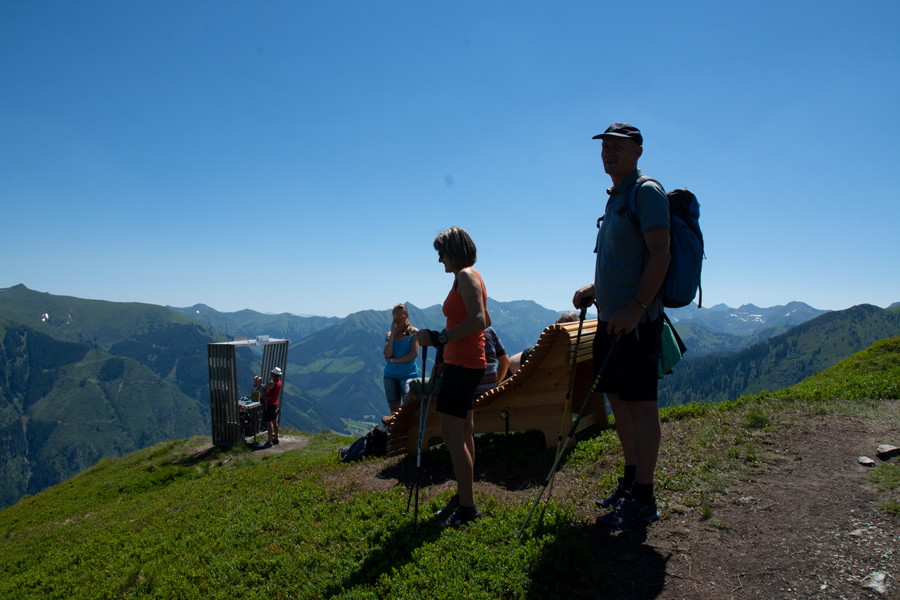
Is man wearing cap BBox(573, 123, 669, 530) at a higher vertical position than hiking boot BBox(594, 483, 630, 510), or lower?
higher

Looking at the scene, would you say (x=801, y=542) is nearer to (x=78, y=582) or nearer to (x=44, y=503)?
(x=78, y=582)

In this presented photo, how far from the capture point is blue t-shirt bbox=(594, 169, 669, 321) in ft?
11.2

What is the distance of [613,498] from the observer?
4.18 meters

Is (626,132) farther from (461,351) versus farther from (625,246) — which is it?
(461,351)

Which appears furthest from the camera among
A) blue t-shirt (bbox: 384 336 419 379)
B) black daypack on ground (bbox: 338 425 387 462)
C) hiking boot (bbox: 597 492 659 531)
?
blue t-shirt (bbox: 384 336 419 379)

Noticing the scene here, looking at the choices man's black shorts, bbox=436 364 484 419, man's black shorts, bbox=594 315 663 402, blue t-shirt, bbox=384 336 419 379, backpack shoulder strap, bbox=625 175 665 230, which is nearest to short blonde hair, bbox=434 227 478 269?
man's black shorts, bbox=436 364 484 419

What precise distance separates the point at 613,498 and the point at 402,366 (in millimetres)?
→ 5525

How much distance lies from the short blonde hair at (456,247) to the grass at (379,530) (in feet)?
7.18

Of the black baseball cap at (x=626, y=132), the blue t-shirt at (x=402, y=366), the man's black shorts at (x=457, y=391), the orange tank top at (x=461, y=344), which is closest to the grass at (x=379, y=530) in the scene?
the man's black shorts at (x=457, y=391)

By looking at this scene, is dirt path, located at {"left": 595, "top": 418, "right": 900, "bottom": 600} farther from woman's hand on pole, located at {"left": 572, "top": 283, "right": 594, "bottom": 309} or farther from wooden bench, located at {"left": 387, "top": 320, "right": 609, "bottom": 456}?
wooden bench, located at {"left": 387, "top": 320, "right": 609, "bottom": 456}

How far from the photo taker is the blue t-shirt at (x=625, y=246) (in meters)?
3.42

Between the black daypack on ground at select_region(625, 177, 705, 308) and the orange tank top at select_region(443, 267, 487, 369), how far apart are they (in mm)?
1338

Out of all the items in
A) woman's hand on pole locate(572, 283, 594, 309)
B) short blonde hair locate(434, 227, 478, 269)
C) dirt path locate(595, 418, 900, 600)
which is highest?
short blonde hair locate(434, 227, 478, 269)

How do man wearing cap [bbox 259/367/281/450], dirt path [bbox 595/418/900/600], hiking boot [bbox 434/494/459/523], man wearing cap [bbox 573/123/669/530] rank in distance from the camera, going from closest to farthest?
1. dirt path [bbox 595/418/900/600]
2. man wearing cap [bbox 573/123/669/530]
3. hiking boot [bbox 434/494/459/523]
4. man wearing cap [bbox 259/367/281/450]
